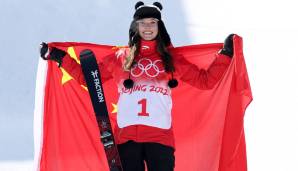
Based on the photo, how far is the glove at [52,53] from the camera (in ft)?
13.4

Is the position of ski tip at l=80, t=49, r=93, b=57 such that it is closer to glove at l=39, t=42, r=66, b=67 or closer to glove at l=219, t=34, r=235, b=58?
glove at l=39, t=42, r=66, b=67

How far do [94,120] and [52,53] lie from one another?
2.00ft

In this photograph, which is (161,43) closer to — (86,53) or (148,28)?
(148,28)

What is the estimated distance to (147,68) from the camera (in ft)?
12.9

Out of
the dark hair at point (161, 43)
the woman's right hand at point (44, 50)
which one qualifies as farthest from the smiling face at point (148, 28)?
the woman's right hand at point (44, 50)

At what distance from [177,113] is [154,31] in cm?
75

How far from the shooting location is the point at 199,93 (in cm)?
441

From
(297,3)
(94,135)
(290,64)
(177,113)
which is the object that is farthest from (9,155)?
(297,3)

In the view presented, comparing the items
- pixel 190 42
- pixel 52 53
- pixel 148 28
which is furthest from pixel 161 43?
pixel 190 42

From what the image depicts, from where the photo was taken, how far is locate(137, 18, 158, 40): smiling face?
3947 mm

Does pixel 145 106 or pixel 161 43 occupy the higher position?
pixel 161 43

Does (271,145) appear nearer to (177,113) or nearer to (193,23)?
(177,113)

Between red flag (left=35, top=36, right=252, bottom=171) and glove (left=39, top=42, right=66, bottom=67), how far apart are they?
0.92ft

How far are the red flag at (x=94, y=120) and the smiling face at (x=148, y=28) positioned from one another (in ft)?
1.02
